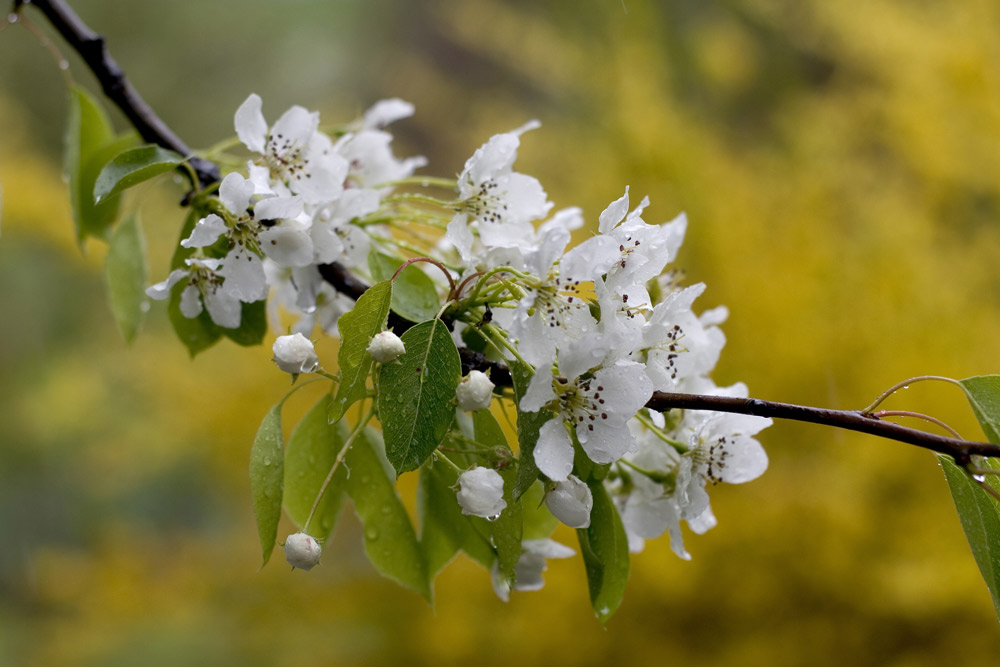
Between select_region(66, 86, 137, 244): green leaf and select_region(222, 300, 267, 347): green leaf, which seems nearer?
select_region(222, 300, 267, 347): green leaf

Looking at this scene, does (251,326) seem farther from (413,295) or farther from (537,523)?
(537,523)

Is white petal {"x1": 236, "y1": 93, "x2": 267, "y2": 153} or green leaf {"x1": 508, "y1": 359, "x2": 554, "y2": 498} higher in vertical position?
white petal {"x1": 236, "y1": 93, "x2": 267, "y2": 153}

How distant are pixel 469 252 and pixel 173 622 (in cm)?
322

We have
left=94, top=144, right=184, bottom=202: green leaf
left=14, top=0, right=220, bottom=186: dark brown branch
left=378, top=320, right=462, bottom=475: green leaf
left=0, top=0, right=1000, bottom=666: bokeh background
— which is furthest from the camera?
left=0, top=0, right=1000, bottom=666: bokeh background

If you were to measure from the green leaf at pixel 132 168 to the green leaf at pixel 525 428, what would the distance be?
1.01ft

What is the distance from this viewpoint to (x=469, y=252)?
1.82ft

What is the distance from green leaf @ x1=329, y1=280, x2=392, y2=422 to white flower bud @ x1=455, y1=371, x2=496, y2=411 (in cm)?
6

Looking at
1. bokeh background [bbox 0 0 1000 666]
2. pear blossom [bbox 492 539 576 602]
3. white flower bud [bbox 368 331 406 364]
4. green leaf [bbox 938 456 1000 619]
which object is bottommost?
bokeh background [bbox 0 0 1000 666]

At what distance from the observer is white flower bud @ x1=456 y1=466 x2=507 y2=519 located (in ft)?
1.53

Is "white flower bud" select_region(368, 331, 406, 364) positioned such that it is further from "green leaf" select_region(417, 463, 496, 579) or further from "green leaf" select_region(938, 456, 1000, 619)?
"green leaf" select_region(938, 456, 1000, 619)

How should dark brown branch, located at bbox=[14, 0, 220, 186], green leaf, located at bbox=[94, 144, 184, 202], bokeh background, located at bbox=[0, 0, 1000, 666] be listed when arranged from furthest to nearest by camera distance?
bokeh background, located at bbox=[0, 0, 1000, 666], dark brown branch, located at bbox=[14, 0, 220, 186], green leaf, located at bbox=[94, 144, 184, 202]

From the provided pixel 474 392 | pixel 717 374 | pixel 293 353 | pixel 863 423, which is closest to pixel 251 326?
pixel 293 353

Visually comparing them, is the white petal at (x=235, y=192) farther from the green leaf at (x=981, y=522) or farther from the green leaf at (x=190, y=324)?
the green leaf at (x=981, y=522)

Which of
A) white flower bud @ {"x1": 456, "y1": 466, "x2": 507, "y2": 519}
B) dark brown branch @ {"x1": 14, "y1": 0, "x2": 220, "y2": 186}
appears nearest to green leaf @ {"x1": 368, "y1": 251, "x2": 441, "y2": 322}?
white flower bud @ {"x1": 456, "y1": 466, "x2": 507, "y2": 519}
